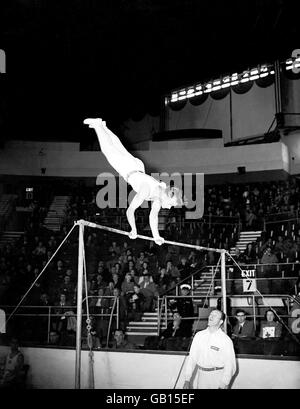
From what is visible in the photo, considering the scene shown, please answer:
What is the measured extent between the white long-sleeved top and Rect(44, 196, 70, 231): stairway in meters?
8.72

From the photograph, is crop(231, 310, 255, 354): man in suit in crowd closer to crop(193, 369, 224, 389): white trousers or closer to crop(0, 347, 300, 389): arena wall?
crop(0, 347, 300, 389): arena wall

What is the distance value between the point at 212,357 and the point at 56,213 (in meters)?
9.64

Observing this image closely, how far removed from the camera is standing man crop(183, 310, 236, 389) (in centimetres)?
403

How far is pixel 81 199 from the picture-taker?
13.5 m

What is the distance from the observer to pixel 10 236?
12680mm

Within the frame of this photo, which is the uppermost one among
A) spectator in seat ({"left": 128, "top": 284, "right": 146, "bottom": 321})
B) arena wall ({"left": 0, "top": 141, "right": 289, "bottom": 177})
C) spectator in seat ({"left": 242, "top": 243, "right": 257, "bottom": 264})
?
arena wall ({"left": 0, "top": 141, "right": 289, "bottom": 177})

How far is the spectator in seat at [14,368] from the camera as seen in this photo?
5.52 metres

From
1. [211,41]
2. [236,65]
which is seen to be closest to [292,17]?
[211,41]

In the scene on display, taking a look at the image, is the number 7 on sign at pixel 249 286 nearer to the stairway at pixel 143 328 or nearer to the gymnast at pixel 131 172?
the stairway at pixel 143 328

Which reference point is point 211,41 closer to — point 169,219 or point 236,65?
point 236,65

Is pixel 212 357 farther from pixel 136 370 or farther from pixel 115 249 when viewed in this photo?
pixel 115 249

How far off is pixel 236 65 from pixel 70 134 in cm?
549

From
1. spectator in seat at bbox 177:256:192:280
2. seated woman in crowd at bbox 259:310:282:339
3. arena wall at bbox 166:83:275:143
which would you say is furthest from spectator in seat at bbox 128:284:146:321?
arena wall at bbox 166:83:275:143

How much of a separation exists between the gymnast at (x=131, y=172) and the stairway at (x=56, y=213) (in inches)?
306
